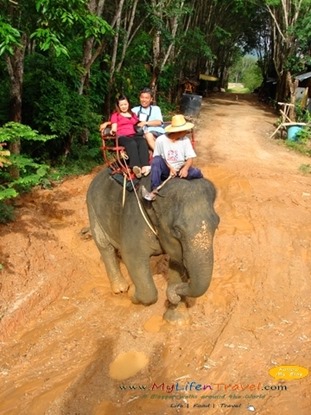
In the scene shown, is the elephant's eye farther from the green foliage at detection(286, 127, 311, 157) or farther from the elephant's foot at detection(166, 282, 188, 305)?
the green foliage at detection(286, 127, 311, 157)

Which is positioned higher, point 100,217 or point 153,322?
point 100,217

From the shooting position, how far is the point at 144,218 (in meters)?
4.75

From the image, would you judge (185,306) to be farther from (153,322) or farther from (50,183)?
(50,183)

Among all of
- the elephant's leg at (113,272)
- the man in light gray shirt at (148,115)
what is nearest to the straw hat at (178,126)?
the man in light gray shirt at (148,115)

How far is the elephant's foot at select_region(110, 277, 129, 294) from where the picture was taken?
20.6ft

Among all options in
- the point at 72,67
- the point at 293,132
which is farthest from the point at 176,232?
the point at 293,132

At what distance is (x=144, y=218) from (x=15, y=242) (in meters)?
3.09

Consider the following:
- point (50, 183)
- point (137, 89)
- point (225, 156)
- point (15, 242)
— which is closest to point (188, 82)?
point (137, 89)

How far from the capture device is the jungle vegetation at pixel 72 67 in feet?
20.7

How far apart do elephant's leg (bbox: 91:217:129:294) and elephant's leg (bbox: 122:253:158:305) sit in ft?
3.64

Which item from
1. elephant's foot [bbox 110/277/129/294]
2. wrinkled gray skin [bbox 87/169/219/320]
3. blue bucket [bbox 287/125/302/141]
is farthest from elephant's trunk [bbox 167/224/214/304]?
blue bucket [bbox 287/125/302/141]

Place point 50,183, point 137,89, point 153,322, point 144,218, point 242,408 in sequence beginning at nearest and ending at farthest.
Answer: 1. point 242,408
2. point 144,218
3. point 153,322
4. point 50,183
5. point 137,89

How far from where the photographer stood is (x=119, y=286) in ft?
20.7

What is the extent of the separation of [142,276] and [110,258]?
55.4 inches
